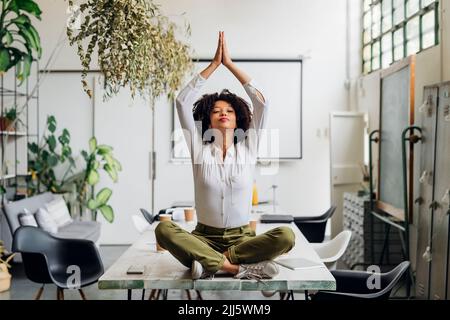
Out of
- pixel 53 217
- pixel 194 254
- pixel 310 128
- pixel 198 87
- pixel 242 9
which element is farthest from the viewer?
pixel 310 128

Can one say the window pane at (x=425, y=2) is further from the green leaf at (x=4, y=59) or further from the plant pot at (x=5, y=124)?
the plant pot at (x=5, y=124)

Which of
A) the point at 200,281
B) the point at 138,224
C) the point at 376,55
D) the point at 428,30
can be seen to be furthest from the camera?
the point at 376,55

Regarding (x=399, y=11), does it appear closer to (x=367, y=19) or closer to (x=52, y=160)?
(x=367, y=19)

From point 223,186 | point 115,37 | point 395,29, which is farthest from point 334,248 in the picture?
point 395,29

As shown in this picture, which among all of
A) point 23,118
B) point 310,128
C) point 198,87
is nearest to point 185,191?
point 310,128

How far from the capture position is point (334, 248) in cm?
285

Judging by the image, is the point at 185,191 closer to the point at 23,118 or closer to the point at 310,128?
the point at 310,128

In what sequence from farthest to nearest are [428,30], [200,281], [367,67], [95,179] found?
[95,179], [367,67], [428,30], [200,281]

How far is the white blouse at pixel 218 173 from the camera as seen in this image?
2.00 meters

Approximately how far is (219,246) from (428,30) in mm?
2667

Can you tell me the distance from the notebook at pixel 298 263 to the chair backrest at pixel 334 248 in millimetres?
654

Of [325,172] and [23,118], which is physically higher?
[23,118]

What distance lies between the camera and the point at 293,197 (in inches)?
225
